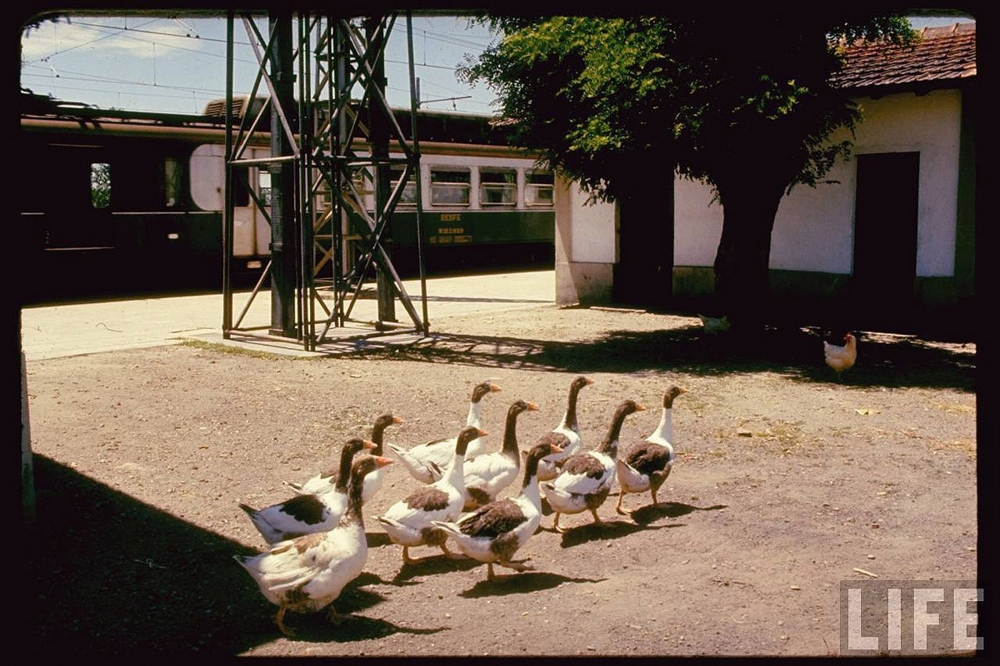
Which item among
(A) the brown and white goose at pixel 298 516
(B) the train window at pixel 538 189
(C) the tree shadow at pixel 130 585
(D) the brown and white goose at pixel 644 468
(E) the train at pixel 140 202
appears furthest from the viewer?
(B) the train window at pixel 538 189

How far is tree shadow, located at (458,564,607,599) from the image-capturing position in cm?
512

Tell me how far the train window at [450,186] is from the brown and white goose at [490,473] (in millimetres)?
19981

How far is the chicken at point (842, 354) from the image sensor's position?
10969 millimetres

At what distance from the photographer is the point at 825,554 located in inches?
214

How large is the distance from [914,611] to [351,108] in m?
13.3

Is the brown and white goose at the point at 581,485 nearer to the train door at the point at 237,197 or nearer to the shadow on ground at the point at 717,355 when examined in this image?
the shadow on ground at the point at 717,355

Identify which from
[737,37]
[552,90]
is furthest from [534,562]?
[552,90]

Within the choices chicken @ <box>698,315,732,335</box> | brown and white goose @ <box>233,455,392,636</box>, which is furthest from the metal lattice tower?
brown and white goose @ <box>233,455,392,636</box>

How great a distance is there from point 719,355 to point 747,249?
1.67m

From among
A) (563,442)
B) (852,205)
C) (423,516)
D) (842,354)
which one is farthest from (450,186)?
(423,516)

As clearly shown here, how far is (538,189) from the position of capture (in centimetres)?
2989

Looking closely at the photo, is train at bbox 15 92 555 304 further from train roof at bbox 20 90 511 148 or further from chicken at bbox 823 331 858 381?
chicken at bbox 823 331 858 381

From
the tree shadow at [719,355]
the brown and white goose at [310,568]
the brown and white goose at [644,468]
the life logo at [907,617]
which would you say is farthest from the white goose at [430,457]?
the tree shadow at [719,355]

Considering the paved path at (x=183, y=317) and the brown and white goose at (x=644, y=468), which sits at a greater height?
the paved path at (x=183, y=317)
